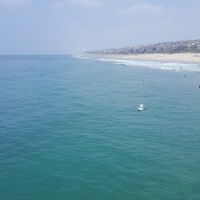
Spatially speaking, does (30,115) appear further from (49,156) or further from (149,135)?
(149,135)

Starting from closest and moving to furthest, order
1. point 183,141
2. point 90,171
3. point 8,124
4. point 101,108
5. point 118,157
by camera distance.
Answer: point 90,171 → point 118,157 → point 183,141 → point 8,124 → point 101,108

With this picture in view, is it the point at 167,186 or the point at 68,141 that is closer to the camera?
the point at 167,186

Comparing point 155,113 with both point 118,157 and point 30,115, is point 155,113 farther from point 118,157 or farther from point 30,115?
point 30,115

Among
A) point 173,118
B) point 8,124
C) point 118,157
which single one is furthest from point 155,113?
point 8,124

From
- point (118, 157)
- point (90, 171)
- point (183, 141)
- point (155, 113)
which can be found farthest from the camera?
point (155, 113)

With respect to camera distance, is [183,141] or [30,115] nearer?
[183,141]

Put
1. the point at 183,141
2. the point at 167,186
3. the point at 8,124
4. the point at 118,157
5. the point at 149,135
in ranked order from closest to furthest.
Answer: the point at 167,186, the point at 118,157, the point at 183,141, the point at 149,135, the point at 8,124

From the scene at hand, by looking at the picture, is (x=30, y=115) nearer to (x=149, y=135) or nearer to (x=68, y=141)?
(x=68, y=141)

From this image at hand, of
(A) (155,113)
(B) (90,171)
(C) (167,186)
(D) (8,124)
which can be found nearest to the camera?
(C) (167,186)

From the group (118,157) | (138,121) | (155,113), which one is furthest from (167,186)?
(155,113)
